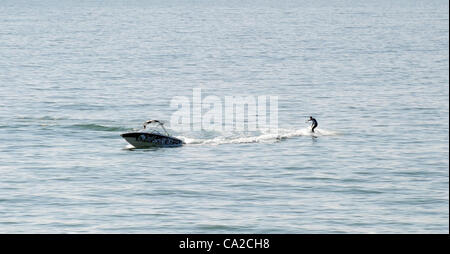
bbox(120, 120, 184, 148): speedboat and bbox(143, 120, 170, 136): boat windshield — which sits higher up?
bbox(143, 120, 170, 136): boat windshield

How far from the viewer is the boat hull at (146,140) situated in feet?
218

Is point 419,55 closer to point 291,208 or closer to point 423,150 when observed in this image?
point 423,150

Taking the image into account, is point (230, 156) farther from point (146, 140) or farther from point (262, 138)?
point (262, 138)

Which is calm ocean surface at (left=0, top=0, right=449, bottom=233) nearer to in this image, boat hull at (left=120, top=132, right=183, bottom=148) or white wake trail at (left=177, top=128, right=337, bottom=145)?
white wake trail at (left=177, top=128, right=337, bottom=145)

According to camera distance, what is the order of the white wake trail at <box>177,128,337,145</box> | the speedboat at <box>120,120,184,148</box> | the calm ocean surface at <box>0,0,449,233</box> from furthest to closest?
the white wake trail at <box>177,128,337,145</box> < the speedboat at <box>120,120,184,148</box> < the calm ocean surface at <box>0,0,449,233</box>

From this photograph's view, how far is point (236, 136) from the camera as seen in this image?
245ft

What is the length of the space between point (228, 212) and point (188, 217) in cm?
242
